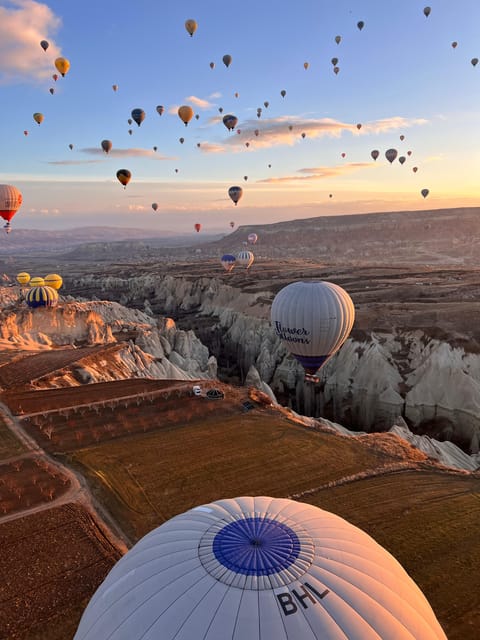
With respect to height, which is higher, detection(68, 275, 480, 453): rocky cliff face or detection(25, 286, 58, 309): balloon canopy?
detection(25, 286, 58, 309): balloon canopy

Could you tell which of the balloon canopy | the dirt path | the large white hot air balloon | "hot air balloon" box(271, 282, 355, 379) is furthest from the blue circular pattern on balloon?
the balloon canopy

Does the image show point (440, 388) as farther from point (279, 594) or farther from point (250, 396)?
point (279, 594)

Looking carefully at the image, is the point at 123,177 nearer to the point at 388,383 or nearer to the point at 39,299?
the point at 39,299

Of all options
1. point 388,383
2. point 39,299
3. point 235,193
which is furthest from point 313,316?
point 235,193

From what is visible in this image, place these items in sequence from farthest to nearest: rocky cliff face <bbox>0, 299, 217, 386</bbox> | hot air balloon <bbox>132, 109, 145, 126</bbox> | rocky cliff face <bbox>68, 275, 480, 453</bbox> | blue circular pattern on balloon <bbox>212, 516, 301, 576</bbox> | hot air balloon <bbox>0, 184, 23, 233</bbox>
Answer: hot air balloon <bbox>132, 109, 145, 126</bbox>, hot air balloon <bbox>0, 184, 23, 233</bbox>, rocky cliff face <bbox>0, 299, 217, 386</bbox>, rocky cliff face <bbox>68, 275, 480, 453</bbox>, blue circular pattern on balloon <bbox>212, 516, 301, 576</bbox>

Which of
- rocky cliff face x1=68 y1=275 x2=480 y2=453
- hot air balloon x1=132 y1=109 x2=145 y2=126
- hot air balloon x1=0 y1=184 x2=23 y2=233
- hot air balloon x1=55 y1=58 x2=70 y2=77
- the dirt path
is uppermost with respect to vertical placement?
hot air balloon x1=55 y1=58 x2=70 y2=77

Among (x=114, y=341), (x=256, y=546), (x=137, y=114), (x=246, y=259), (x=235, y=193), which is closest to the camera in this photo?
(x=256, y=546)

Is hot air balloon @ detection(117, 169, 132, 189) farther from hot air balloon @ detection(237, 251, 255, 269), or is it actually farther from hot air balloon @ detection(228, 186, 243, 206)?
hot air balloon @ detection(237, 251, 255, 269)
